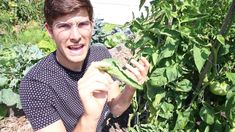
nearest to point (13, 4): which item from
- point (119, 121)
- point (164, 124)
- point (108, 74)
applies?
point (119, 121)

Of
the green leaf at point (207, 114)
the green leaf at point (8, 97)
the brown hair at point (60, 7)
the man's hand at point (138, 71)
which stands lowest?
the green leaf at point (8, 97)

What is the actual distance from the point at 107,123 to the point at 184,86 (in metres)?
0.87

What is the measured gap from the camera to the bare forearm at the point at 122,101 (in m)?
2.08

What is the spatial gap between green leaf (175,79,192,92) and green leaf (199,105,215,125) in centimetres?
13

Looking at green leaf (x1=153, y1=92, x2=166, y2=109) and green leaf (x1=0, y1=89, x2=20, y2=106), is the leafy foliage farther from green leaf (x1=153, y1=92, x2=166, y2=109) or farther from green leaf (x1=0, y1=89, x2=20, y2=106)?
green leaf (x1=0, y1=89, x2=20, y2=106)

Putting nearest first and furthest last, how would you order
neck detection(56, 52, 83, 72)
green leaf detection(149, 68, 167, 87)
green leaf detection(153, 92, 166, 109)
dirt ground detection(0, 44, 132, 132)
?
neck detection(56, 52, 83, 72) → green leaf detection(149, 68, 167, 87) → green leaf detection(153, 92, 166, 109) → dirt ground detection(0, 44, 132, 132)

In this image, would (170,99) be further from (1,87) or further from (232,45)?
(1,87)

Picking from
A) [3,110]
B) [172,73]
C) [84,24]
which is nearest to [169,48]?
[172,73]

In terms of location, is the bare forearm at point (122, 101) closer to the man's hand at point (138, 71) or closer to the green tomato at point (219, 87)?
the man's hand at point (138, 71)

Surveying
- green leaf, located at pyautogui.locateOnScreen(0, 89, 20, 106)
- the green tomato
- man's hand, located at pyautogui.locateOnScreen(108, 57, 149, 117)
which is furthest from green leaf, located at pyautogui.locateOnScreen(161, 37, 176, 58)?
green leaf, located at pyautogui.locateOnScreen(0, 89, 20, 106)

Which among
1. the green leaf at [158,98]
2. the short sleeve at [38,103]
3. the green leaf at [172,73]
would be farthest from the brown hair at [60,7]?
the green leaf at [158,98]

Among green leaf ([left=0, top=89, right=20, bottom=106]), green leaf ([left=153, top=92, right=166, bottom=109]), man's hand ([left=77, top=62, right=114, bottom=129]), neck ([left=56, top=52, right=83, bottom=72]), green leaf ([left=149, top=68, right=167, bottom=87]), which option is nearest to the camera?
man's hand ([left=77, top=62, right=114, bottom=129])

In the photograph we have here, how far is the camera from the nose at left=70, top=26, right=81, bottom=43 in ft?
5.89

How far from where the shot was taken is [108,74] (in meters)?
1.58
